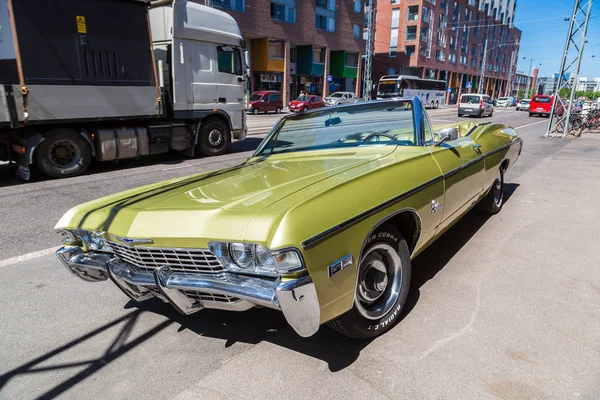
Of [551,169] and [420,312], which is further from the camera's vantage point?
[551,169]

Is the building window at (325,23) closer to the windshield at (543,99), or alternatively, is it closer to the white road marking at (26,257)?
the windshield at (543,99)

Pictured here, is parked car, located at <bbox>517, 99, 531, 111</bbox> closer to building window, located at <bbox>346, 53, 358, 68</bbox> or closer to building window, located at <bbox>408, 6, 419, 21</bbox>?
building window, located at <bbox>408, 6, 419, 21</bbox>

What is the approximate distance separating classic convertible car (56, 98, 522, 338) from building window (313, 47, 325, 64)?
137ft

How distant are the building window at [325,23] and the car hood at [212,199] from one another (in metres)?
42.6

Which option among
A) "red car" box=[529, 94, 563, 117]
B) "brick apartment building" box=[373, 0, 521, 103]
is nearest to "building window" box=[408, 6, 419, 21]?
"brick apartment building" box=[373, 0, 521, 103]

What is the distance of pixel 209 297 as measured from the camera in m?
2.26

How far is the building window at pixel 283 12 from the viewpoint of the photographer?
37.2 m

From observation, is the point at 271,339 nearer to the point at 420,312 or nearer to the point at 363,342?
the point at 363,342

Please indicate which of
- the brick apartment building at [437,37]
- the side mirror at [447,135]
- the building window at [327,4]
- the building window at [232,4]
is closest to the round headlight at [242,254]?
the side mirror at [447,135]

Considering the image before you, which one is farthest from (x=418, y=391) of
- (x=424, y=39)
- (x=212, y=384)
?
(x=424, y=39)

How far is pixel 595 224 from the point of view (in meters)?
5.14

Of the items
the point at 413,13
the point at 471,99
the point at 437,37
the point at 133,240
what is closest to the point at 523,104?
the point at 437,37

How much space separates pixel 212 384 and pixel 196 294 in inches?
19.8

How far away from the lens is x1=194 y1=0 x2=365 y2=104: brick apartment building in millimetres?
36094
